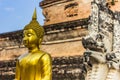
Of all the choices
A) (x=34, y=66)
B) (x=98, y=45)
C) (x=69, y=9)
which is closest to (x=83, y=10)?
(x=69, y=9)

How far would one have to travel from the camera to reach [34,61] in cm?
471

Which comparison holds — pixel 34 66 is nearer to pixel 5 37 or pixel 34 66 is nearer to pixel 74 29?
pixel 74 29

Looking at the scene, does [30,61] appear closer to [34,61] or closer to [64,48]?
[34,61]

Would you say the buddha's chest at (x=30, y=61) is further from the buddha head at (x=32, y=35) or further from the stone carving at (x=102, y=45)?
the stone carving at (x=102, y=45)

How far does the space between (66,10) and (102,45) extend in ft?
18.9

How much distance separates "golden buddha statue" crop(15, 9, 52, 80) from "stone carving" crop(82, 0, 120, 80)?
11.5 ft

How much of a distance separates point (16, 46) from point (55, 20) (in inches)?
103

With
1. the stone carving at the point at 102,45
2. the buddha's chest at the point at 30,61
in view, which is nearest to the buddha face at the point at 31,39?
the buddha's chest at the point at 30,61

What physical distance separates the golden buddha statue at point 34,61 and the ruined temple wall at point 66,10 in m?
8.31

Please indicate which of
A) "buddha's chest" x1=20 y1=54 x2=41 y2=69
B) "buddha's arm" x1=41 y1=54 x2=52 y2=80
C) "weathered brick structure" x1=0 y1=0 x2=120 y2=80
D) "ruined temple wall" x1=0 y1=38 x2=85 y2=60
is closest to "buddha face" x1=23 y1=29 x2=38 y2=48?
"buddha's chest" x1=20 y1=54 x2=41 y2=69

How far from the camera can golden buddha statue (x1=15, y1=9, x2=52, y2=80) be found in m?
4.68

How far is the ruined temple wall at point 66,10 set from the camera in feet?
44.0

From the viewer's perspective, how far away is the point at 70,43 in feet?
34.4

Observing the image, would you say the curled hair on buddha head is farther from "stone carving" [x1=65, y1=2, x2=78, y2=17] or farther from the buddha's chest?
"stone carving" [x1=65, y1=2, x2=78, y2=17]
